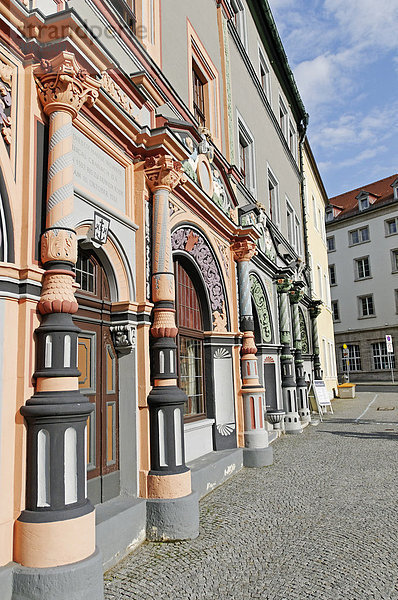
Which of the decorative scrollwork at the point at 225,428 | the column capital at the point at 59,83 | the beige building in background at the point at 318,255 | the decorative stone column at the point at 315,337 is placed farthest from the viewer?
the beige building in background at the point at 318,255

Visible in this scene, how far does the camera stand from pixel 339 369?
1581 inches

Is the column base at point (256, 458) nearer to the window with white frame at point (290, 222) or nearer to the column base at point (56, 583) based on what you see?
the column base at point (56, 583)

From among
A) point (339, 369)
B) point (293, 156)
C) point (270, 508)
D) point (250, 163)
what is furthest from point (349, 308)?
point (270, 508)

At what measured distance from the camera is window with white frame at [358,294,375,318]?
39.4 metres

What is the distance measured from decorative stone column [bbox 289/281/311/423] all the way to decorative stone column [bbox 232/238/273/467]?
526 cm

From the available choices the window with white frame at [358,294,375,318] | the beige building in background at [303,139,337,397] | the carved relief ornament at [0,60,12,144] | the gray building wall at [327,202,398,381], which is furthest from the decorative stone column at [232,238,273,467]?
the window with white frame at [358,294,375,318]

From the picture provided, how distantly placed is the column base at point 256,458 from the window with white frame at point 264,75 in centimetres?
1099

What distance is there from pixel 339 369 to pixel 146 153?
37.1 meters

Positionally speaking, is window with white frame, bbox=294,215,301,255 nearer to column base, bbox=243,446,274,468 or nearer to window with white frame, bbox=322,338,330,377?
window with white frame, bbox=322,338,330,377

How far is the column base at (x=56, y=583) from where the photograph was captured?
11.2 ft

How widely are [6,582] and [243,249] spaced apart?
711 cm

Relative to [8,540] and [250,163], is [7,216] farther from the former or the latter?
[250,163]

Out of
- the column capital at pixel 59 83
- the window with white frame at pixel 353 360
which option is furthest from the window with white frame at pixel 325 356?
the column capital at pixel 59 83

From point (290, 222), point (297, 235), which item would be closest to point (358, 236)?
point (297, 235)
